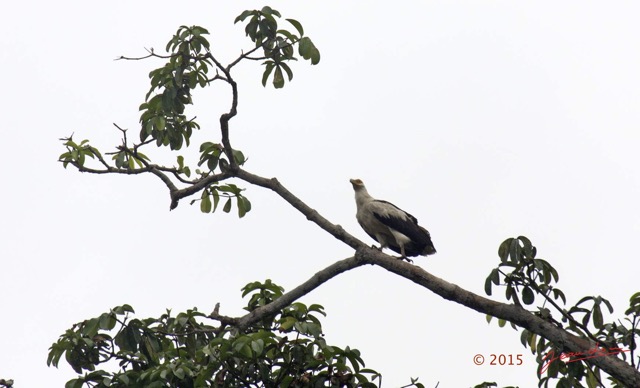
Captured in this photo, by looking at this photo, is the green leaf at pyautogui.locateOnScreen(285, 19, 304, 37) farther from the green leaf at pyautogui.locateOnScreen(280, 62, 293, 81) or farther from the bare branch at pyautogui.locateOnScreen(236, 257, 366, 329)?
the bare branch at pyautogui.locateOnScreen(236, 257, 366, 329)

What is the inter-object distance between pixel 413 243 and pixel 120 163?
13.1 ft

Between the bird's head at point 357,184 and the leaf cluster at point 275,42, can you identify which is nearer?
the leaf cluster at point 275,42

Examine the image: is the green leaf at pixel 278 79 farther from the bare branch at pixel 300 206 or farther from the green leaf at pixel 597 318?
the green leaf at pixel 597 318

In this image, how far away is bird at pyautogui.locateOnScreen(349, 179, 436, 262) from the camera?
11.6m

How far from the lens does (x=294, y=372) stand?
7637 millimetres

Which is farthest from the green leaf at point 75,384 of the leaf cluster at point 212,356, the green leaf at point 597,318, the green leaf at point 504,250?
the green leaf at point 597,318

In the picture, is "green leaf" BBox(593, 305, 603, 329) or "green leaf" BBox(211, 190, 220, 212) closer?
"green leaf" BBox(593, 305, 603, 329)

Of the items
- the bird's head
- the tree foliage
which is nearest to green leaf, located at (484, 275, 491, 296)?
the tree foliage

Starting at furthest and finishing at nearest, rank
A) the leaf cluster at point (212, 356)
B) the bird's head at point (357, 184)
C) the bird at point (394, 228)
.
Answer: the bird's head at point (357, 184) < the bird at point (394, 228) < the leaf cluster at point (212, 356)

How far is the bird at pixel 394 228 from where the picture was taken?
37.9ft

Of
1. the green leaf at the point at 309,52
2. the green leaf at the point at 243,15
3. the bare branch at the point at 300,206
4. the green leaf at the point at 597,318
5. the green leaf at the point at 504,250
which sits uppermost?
the green leaf at the point at 243,15

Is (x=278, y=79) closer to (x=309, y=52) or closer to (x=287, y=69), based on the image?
(x=287, y=69)

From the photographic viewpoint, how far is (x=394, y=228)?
11.6m

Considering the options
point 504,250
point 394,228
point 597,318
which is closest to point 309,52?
point 504,250
